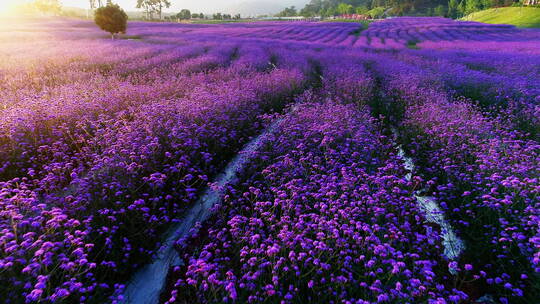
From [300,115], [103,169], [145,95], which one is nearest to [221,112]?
[300,115]

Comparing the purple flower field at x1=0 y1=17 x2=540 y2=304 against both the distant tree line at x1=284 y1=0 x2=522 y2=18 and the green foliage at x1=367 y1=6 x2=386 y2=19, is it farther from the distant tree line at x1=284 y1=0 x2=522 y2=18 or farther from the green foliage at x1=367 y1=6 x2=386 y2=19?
the distant tree line at x1=284 y1=0 x2=522 y2=18

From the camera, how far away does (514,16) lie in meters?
46.9

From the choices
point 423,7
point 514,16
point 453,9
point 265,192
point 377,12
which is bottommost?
point 265,192

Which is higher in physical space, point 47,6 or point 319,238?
point 47,6

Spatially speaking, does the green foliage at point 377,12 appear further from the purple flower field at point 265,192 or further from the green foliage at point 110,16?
the purple flower field at point 265,192

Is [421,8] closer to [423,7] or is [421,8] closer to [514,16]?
[423,7]

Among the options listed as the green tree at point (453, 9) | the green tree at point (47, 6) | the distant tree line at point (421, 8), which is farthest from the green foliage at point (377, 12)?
the green tree at point (47, 6)

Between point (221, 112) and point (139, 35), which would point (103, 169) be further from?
point (139, 35)

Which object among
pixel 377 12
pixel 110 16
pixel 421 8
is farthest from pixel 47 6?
pixel 421 8

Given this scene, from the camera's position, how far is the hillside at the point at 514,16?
41653 millimetres

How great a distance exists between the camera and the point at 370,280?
266 centimetres

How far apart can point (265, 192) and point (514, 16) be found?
6198 centimetres

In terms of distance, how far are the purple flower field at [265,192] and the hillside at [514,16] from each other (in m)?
45.2

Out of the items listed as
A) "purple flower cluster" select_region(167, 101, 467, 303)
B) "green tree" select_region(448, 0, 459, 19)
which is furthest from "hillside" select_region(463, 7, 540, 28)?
"purple flower cluster" select_region(167, 101, 467, 303)
